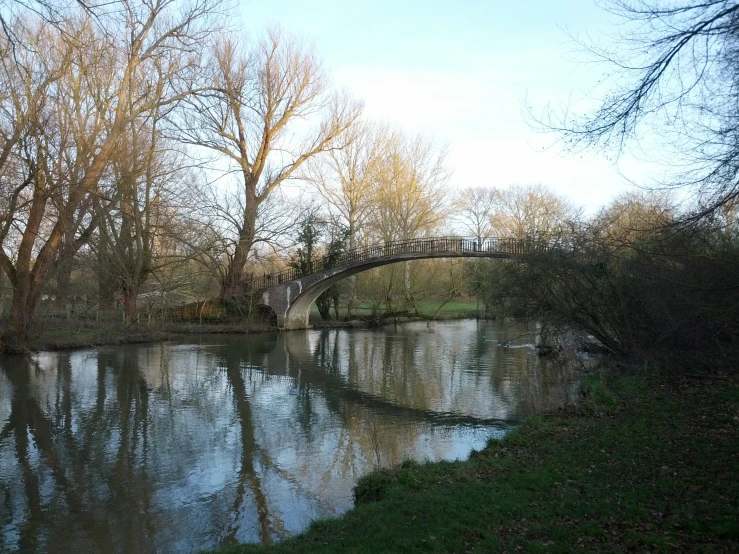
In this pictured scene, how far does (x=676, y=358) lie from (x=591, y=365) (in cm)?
393

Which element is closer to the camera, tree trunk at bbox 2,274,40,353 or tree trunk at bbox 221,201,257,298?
tree trunk at bbox 2,274,40,353

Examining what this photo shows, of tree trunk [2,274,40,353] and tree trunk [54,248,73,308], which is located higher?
tree trunk [54,248,73,308]

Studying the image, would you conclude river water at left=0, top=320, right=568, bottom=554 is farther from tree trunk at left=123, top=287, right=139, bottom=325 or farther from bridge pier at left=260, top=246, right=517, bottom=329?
bridge pier at left=260, top=246, right=517, bottom=329

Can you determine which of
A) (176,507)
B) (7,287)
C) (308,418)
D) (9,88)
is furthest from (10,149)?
(176,507)

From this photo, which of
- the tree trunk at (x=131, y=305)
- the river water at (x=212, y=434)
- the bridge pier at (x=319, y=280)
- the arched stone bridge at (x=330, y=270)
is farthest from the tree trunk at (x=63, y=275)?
the bridge pier at (x=319, y=280)

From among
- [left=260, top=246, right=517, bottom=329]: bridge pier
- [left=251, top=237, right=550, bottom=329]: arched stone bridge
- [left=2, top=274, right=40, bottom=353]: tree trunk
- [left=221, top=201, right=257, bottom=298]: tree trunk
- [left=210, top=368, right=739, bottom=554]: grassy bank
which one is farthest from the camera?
[left=221, top=201, right=257, bottom=298]: tree trunk

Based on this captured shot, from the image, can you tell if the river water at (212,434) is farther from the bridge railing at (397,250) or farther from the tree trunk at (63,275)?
the bridge railing at (397,250)

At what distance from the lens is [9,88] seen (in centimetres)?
1628

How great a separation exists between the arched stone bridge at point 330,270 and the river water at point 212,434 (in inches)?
365

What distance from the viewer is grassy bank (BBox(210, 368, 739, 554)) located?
15.8 ft

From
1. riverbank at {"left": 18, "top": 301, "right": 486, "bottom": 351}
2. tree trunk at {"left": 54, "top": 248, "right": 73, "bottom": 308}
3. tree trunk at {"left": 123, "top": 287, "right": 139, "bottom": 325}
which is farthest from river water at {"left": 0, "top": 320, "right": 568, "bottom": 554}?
tree trunk at {"left": 123, "top": 287, "right": 139, "bottom": 325}

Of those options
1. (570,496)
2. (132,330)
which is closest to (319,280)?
(132,330)

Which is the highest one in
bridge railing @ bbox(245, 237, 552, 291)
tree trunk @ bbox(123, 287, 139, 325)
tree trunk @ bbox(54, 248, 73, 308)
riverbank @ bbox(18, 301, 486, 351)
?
bridge railing @ bbox(245, 237, 552, 291)

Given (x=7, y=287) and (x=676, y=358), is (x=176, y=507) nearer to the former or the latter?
(x=676, y=358)
